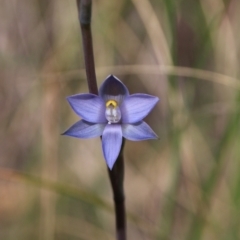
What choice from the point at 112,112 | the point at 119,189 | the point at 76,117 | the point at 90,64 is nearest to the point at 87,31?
the point at 90,64

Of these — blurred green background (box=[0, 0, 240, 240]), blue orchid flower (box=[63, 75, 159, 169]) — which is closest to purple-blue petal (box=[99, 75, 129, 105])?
blue orchid flower (box=[63, 75, 159, 169])

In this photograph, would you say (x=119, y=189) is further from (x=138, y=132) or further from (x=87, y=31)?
(x=87, y=31)

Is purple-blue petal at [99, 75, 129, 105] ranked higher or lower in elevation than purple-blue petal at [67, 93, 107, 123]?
higher

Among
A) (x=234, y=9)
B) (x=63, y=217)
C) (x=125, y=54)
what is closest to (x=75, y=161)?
(x=63, y=217)

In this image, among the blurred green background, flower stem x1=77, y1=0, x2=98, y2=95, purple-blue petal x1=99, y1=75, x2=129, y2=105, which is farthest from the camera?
the blurred green background

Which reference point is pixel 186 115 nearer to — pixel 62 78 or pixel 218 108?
pixel 218 108

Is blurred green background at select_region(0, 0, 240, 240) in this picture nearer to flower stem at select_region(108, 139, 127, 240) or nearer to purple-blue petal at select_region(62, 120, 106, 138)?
flower stem at select_region(108, 139, 127, 240)
